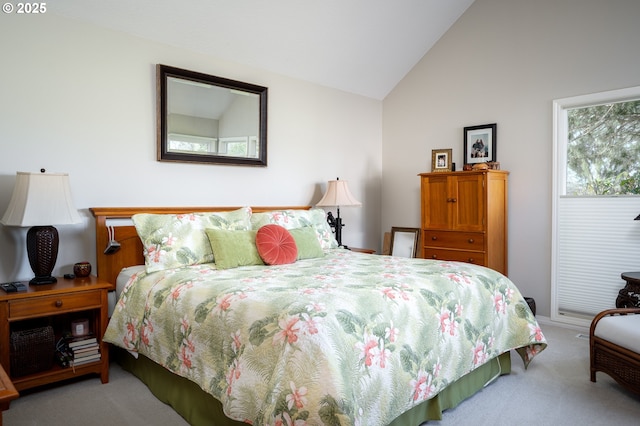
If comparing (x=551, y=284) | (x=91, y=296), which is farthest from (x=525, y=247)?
(x=91, y=296)

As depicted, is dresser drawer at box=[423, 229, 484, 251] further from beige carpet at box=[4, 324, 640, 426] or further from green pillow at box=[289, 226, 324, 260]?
green pillow at box=[289, 226, 324, 260]

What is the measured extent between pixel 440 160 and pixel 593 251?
1.64 meters

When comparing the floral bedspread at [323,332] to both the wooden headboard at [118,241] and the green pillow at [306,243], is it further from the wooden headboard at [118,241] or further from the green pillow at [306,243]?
the wooden headboard at [118,241]

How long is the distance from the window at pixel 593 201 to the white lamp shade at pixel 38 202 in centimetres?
395

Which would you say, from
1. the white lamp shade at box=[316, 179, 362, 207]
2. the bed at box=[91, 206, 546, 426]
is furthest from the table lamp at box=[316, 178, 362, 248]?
the bed at box=[91, 206, 546, 426]

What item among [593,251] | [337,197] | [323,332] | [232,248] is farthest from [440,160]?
[323,332]

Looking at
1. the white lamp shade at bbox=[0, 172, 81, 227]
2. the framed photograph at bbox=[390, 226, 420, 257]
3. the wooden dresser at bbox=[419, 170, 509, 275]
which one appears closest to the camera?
the white lamp shade at bbox=[0, 172, 81, 227]

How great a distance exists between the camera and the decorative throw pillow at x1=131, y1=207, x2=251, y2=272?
276cm

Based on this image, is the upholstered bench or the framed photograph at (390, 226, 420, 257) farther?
the framed photograph at (390, 226, 420, 257)

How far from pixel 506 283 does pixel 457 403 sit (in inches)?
32.8

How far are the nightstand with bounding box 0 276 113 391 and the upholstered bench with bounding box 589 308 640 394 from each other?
302 centimetres

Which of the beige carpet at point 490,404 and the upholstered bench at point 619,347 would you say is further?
the upholstered bench at point 619,347

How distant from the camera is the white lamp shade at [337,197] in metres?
4.24

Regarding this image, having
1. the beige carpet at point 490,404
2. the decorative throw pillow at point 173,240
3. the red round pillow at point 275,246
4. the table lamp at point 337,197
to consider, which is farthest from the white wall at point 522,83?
the decorative throw pillow at point 173,240
